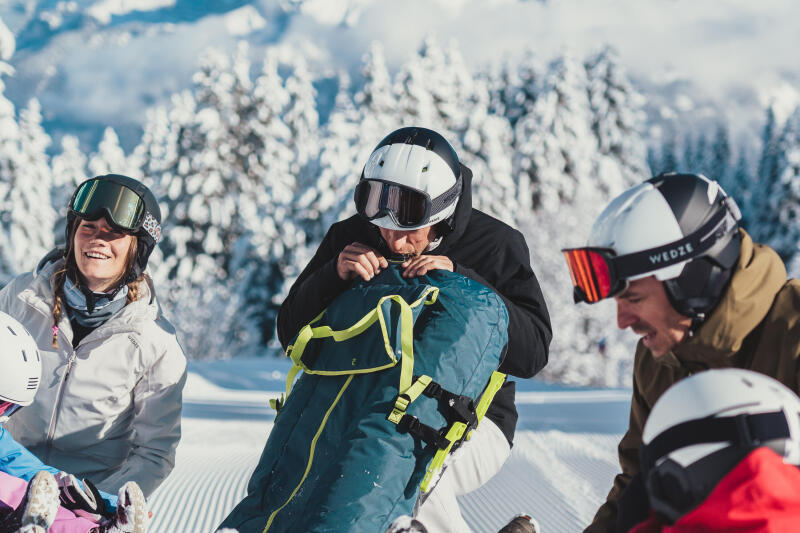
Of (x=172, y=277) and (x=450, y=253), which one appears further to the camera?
(x=172, y=277)

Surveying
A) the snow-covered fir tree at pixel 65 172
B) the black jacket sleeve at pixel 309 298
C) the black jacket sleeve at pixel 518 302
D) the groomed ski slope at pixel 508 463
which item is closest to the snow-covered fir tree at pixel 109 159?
the snow-covered fir tree at pixel 65 172

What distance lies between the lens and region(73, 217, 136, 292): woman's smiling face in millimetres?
3324

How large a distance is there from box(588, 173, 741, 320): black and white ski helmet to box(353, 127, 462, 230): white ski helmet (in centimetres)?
103

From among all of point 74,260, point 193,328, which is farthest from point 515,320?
point 193,328

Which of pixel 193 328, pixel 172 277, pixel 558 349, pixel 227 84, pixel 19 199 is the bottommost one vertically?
pixel 558 349

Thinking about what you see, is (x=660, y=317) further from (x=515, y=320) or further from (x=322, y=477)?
(x=322, y=477)

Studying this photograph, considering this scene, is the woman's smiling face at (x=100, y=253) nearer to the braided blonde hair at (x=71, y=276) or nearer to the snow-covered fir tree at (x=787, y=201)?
the braided blonde hair at (x=71, y=276)

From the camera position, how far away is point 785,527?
1506 millimetres

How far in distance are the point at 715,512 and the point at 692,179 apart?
3.70ft

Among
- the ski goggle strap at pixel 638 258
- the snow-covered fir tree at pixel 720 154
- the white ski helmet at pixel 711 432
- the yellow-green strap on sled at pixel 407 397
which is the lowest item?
the snow-covered fir tree at pixel 720 154

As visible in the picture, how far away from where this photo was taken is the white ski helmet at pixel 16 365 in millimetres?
2643

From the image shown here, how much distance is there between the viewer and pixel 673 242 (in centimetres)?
220

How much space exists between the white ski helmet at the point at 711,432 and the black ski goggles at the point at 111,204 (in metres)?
2.59

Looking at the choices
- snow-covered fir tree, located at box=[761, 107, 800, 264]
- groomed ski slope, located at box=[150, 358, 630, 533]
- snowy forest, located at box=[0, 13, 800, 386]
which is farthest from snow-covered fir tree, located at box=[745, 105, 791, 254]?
groomed ski slope, located at box=[150, 358, 630, 533]
